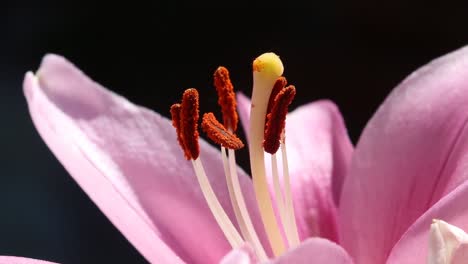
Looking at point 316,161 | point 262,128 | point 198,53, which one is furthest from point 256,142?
point 198,53

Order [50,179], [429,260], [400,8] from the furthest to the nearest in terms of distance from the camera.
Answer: [50,179]
[400,8]
[429,260]

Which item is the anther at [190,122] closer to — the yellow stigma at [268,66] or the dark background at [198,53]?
the yellow stigma at [268,66]

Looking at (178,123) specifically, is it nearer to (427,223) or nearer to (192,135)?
(192,135)

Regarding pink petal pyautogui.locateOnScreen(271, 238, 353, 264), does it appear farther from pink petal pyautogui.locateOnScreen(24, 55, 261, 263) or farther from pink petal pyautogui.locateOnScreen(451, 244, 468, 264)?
pink petal pyautogui.locateOnScreen(24, 55, 261, 263)

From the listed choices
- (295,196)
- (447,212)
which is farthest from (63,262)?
(447,212)

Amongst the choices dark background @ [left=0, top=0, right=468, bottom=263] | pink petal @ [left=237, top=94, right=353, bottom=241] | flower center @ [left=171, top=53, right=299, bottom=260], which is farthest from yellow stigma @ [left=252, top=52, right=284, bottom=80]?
dark background @ [left=0, top=0, right=468, bottom=263]

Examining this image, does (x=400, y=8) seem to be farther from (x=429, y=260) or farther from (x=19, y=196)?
(x=429, y=260)
